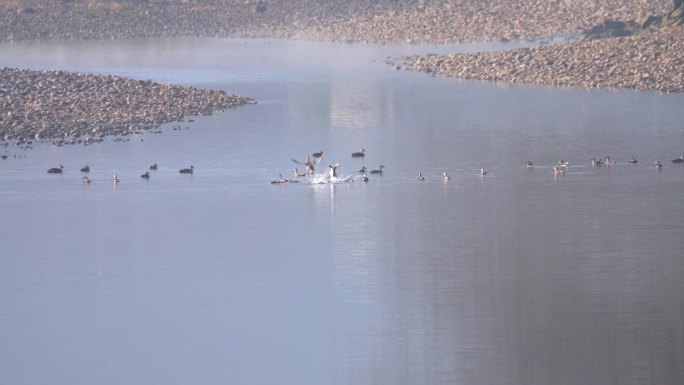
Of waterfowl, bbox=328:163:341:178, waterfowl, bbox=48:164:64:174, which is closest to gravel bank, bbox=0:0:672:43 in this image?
waterfowl, bbox=328:163:341:178

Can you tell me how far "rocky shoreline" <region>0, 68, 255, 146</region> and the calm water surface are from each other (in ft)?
4.77

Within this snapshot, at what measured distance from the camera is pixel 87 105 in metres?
42.2

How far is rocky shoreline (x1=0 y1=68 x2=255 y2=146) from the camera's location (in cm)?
3884

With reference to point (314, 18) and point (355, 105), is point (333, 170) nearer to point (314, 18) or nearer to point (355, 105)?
point (355, 105)

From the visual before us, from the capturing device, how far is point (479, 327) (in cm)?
1852

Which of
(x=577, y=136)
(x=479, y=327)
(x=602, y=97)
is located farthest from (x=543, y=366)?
(x=602, y=97)

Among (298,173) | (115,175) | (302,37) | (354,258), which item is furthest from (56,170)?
(302,37)

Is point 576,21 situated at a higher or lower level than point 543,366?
higher

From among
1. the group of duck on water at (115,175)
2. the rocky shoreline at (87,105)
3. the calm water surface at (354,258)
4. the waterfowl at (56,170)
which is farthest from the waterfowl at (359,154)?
the rocky shoreline at (87,105)

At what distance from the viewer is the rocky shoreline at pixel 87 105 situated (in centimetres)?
3884

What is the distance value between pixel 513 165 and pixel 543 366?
1624 centimetres

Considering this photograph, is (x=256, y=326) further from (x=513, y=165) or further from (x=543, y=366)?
(x=513, y=165)

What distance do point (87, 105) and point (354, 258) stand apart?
21503 millimetres

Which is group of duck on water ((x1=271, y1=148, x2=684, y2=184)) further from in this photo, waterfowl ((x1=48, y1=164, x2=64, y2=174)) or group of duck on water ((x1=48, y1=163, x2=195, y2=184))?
waterfowl ((x1=48, y1=164, x2=64, y2=174))
